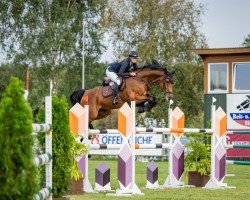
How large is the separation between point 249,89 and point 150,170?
17.4 metres

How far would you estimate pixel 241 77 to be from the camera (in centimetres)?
2972

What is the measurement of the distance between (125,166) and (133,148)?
11.8 inches

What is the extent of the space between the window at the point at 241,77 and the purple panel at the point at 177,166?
53.2 ft

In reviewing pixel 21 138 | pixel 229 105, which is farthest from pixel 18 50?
pixel 21 138

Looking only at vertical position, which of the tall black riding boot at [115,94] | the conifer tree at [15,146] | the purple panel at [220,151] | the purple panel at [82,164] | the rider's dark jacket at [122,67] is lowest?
the purple panel at [82,164]

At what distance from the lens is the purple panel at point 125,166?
11.5 m

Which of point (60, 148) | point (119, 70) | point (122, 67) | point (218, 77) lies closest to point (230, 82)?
point (218, 77)

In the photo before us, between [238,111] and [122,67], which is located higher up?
[122,67]

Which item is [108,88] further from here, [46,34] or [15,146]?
[46,34]

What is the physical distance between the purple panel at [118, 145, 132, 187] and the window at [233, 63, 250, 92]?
1852 centimetres

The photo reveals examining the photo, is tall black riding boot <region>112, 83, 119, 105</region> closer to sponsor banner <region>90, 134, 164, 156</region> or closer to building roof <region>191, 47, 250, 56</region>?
sponsor banner <region>90, 134, 164, 156</region>

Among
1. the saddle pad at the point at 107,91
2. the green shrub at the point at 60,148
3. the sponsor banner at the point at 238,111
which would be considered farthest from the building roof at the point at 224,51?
the green shrub at the point at 60,148

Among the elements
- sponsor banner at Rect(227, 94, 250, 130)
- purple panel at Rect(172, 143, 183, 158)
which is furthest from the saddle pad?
sponsor banner at Rect(227, 94, 250, 130)

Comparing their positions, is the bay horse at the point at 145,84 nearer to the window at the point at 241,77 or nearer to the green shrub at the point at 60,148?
the window at the point at 241,77
